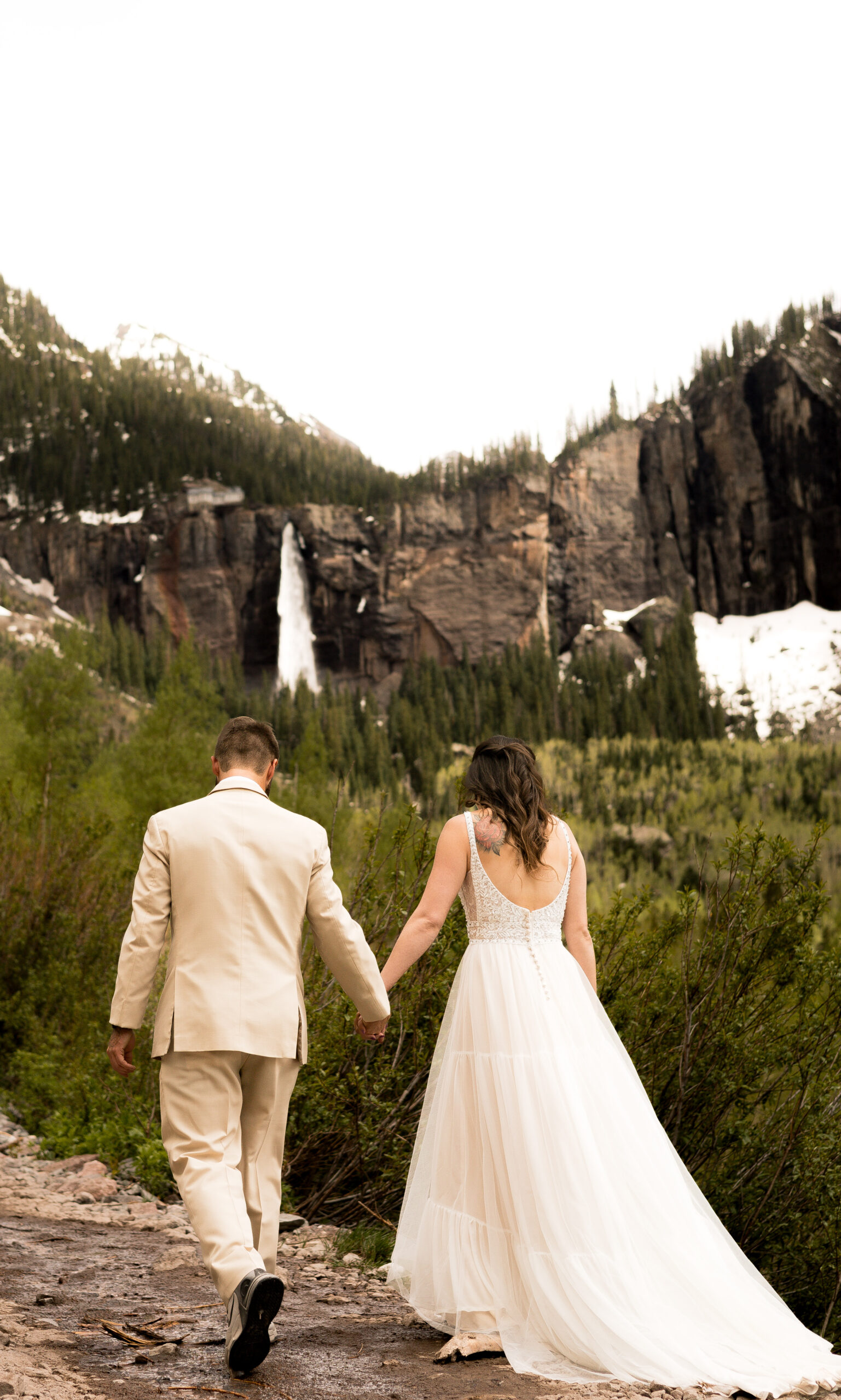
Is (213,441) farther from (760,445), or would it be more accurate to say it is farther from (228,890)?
(228,890)

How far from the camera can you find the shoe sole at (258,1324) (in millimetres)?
3145

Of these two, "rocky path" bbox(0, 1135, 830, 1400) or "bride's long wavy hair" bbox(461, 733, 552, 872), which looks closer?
"rocky path" bbox(0, 1135, 830, 1400)

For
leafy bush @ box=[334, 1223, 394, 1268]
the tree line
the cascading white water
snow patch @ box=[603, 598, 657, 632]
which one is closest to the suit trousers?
leafy bush @ box=[334, 1223, 394, 1268]

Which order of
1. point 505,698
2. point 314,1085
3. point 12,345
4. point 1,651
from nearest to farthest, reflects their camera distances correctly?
1. point 314,1085
2. point 1,651
3. point 505,698
4. point 12,345

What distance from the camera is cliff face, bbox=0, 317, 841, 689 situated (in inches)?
4437

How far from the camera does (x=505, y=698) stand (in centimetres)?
10838

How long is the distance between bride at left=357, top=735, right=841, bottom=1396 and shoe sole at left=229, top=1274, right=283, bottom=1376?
2.18ft

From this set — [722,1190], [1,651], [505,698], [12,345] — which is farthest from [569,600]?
[722,1190]

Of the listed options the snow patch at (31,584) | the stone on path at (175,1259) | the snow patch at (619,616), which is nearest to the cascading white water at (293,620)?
the snow patch at (31,584)

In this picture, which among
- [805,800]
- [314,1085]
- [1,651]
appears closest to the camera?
[314,1085]

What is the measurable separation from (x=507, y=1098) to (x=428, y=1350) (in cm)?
83

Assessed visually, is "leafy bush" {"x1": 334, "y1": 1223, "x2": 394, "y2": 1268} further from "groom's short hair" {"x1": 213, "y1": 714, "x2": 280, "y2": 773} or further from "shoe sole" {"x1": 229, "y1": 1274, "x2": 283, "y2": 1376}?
"groom's short hair" {"x1": 213, "y1": 714, "x2": 280, "y2": 773}

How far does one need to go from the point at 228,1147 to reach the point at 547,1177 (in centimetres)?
103

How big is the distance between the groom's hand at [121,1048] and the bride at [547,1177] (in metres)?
0.83
